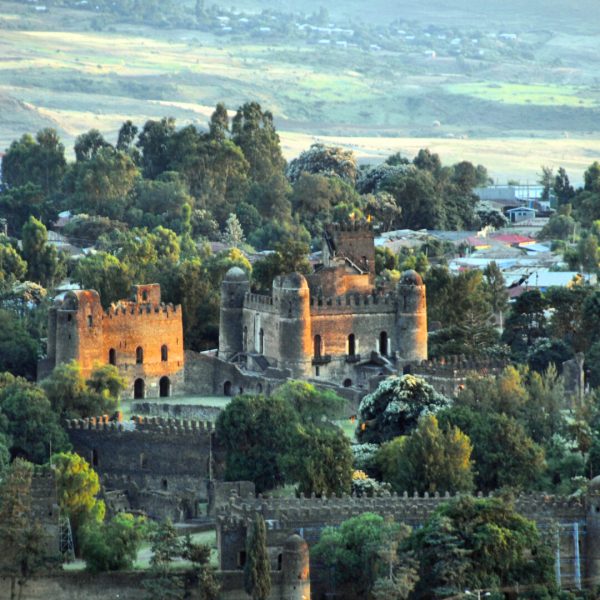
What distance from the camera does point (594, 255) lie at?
11525 cm

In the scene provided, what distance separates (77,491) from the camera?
71750 mm

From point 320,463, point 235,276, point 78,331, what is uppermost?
point 235,276

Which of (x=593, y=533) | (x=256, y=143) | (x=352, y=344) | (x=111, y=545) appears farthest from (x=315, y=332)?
(x=256, y=143)

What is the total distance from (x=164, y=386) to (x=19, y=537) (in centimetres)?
2115

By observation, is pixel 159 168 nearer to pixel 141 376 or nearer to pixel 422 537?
pixel 141 376

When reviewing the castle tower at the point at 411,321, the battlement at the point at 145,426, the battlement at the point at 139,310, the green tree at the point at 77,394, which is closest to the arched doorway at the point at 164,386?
the battlement at the point at 139,310

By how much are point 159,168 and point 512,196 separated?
2058 cm

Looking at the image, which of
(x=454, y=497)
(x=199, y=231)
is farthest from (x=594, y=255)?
(x=454, y=497)

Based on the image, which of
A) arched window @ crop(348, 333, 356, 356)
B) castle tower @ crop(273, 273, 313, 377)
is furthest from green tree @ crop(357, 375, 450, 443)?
arched window @ crop(348, 333, 356, 356)

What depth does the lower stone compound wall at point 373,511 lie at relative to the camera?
67688 millimetres

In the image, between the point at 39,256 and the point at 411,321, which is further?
the point at 39,256

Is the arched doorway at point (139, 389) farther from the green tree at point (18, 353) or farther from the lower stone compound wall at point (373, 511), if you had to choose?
the lower stone compound wall at point (373, 511)

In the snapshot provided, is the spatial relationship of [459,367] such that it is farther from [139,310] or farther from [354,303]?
[139,310]

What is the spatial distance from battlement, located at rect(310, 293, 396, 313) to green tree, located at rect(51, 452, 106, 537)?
15.5m
